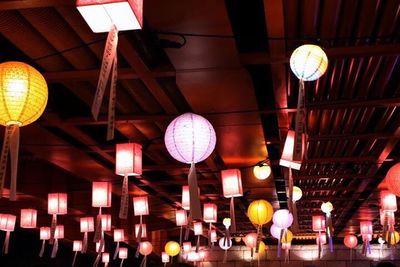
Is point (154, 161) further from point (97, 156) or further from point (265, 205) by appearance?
point (265, 205)

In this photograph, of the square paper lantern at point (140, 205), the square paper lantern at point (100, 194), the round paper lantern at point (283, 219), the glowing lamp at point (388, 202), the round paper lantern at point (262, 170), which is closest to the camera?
the round paper lantern at point (262, 170)

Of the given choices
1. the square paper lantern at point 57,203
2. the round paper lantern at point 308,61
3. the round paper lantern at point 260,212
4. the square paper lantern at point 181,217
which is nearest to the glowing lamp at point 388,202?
the round paper lantern at point 260,212

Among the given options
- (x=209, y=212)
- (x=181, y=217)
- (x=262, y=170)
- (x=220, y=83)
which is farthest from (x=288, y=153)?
(x=181, y=217)

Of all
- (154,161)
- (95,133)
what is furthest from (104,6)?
(154,161)

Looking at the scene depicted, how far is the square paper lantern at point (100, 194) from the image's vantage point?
9906 mm

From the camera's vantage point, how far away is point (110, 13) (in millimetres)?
3270

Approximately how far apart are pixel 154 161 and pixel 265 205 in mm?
2595

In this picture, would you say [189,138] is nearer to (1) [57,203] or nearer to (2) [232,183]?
(2) [232,183]

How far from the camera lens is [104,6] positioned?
3180mm

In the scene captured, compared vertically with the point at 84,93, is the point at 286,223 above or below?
below

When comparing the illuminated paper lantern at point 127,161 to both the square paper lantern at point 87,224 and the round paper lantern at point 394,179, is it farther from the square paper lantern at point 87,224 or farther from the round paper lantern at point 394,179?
the square paper lantern at point 87,224

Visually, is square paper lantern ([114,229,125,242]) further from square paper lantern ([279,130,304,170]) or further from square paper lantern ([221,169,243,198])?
square paper lantern ([279,130,304,170])

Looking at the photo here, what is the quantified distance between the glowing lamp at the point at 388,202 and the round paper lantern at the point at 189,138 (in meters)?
7.44

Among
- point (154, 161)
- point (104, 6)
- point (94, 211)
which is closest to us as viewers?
point (104, 6)
